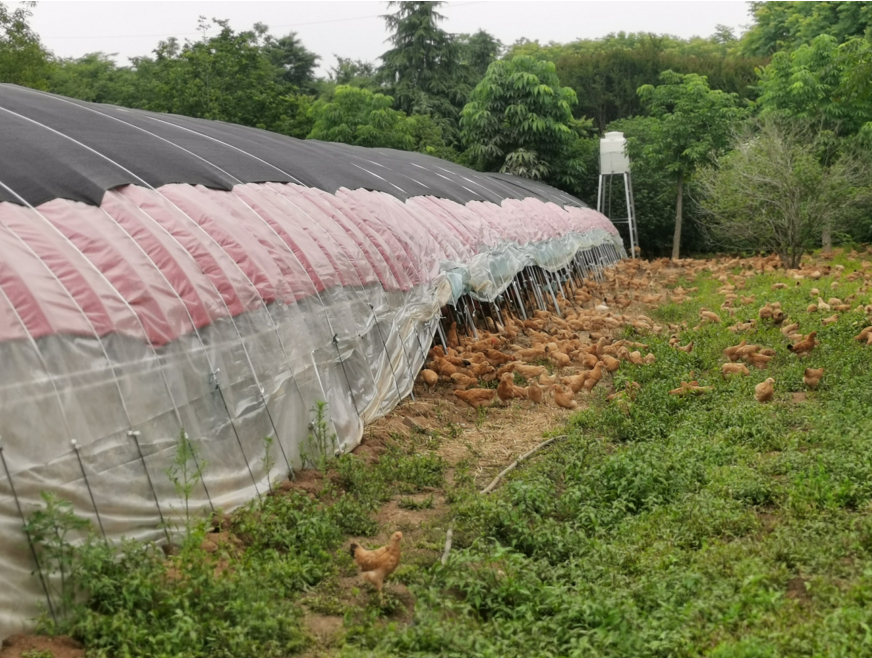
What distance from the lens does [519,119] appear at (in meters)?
33.9

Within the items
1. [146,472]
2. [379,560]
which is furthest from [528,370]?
[146,472]

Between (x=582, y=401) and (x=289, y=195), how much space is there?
14.7 feet

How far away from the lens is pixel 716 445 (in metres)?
8.35

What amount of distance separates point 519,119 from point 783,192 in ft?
41.5

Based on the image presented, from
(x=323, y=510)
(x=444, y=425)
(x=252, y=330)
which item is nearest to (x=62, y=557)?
(x=323, y=510)

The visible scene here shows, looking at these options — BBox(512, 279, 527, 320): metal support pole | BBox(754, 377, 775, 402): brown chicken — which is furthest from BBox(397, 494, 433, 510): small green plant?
BBox(512, 279, 527, 320): metal support pole

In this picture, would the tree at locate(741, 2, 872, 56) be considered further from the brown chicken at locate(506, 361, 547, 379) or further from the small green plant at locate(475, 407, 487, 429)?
the small green plant at locate(475, 407, 487, 429)

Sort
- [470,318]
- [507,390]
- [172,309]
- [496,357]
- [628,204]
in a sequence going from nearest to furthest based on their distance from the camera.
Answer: [172,309], [507,390], [496,357], [470,318], [628,204]

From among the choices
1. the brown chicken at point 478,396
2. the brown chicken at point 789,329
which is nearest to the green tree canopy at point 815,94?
the brown chicken at point 789,329

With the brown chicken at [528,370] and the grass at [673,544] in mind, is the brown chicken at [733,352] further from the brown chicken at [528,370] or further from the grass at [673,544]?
the brown chicken at [528,370]

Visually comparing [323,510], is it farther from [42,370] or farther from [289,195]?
[289,195]

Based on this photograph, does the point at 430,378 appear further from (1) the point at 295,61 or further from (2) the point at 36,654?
(1) the point at 295,61

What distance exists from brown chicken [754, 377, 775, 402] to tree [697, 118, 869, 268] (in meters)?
14.7

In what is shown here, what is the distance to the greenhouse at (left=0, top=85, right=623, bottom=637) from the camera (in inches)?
225
